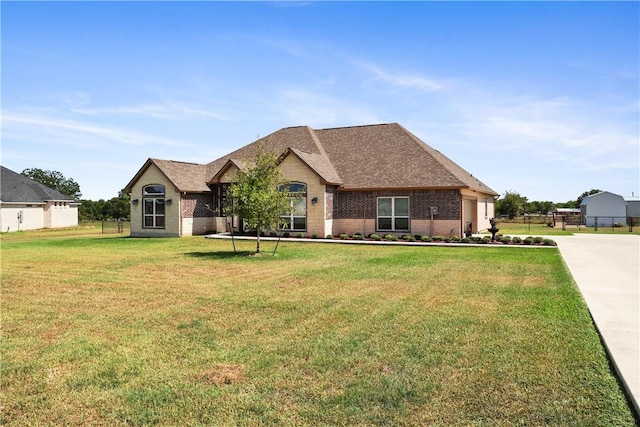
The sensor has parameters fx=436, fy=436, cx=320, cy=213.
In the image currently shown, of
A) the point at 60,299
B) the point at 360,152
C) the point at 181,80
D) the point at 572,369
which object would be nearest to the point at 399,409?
the point at 572,369

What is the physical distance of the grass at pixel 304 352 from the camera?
4.27 metres

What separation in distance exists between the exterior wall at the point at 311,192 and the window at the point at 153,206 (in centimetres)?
902

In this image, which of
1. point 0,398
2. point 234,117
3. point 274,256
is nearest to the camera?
point 0,398

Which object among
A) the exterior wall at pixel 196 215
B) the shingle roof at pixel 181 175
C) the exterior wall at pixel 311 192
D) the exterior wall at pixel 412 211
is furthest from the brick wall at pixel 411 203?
the shingle roof at pixel 181 175

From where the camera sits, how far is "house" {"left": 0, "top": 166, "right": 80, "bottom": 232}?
40.3 m

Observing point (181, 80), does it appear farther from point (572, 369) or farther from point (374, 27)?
point (572, 369)

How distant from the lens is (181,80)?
688 inches

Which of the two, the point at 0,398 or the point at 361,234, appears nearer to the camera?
the point at 0,398

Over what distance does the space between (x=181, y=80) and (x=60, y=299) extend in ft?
35.5

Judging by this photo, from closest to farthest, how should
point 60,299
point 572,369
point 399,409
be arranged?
point 399,409 → point 572,369 → point 60,299

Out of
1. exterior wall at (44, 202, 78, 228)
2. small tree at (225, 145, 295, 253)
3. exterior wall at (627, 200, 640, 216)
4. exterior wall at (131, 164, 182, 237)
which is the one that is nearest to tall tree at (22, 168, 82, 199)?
exterior wall at (44, 202, 78, 228)

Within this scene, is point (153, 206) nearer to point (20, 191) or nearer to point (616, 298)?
point (20, 191)

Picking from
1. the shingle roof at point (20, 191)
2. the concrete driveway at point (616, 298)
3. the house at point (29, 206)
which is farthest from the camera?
the shingle roof at point (20, 191)

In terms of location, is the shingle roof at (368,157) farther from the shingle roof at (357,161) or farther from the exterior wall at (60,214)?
the exterior wall at (60,214)
